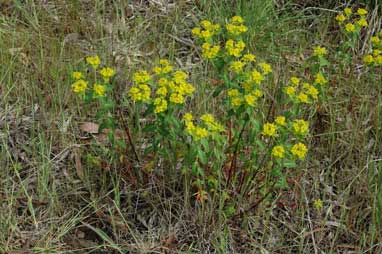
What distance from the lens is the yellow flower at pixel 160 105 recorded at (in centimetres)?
218

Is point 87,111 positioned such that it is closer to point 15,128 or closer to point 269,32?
point 15,128

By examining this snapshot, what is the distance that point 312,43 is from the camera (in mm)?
3494

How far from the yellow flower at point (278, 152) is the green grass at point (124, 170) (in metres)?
0.33

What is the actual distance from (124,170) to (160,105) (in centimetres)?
55

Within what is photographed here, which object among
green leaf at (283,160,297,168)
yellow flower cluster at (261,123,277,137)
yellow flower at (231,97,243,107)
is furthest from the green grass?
yellow flower at (231,97,243,107)

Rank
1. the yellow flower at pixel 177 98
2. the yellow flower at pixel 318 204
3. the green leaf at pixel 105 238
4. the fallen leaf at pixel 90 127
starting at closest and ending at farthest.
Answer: the yellow flower at pixel 177 98 → the green leaf at pixel 105 238 → the yellow flower at pixel 318 204 → the fallen leaf at pixel 90 127

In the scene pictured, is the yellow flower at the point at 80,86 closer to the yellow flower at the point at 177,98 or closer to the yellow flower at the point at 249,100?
the yellow flower at the point at 177,98

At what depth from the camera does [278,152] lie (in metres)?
2.24

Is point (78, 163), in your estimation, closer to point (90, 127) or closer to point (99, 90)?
point (90, 127)

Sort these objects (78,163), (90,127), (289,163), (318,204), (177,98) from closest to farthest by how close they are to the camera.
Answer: (177,98) → (289,163) → (318,204) → (78,163) → (90,127)

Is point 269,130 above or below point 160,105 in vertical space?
below

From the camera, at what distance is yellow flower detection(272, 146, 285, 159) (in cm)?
224

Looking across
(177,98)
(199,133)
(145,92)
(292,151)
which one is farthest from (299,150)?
(145,92)

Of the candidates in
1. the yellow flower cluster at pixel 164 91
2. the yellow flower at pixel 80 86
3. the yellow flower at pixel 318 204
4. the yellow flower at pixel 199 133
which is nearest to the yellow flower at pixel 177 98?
the yellow flower cluster at pixel 164 91
